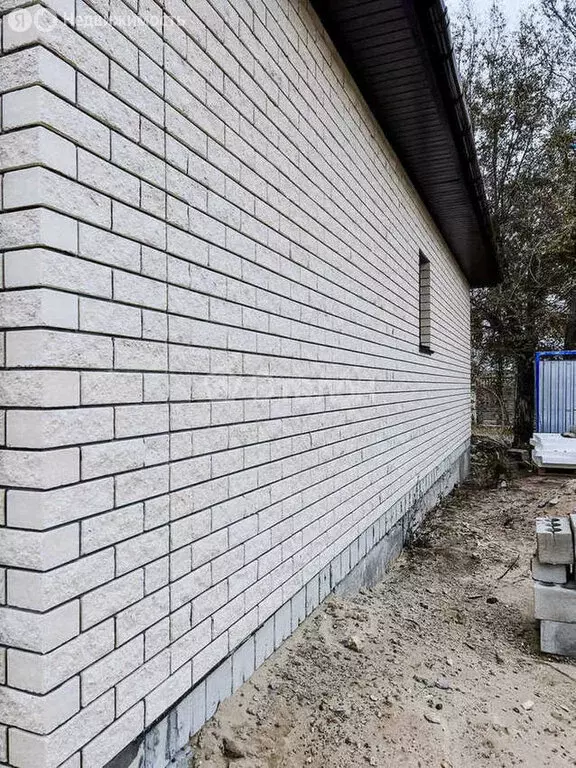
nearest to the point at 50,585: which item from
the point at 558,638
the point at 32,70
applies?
the point at 32,70

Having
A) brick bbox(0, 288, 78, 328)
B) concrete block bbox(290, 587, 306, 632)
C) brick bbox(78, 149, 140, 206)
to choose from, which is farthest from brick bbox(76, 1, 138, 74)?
concrete block bbox(290, 587, 306, 632)

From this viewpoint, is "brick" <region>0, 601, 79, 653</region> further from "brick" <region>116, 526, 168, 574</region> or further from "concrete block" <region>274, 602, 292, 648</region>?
"concrete block" <region>274, 602, 292, 648</region>

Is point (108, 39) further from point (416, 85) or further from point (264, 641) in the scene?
point (416, 85)

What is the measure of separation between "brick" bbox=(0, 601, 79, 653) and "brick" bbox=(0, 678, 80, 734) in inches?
5.2

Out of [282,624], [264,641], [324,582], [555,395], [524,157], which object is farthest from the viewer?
[524,157]

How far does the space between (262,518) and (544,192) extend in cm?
1358

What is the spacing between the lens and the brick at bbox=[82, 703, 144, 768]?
62.2 inches

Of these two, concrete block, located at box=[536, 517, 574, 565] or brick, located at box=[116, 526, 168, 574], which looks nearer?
Answer: brick, located at box=[116, 526, 168, 574]

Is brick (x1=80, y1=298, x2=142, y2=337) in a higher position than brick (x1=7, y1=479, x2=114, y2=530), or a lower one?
higher

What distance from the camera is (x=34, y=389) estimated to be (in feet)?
4.73

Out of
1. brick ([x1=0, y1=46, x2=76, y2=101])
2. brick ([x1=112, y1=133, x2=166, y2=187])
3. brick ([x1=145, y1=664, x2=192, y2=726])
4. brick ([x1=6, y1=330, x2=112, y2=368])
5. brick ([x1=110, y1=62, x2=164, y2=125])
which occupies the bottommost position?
brick ([x1=145, y1=664, x2=192, y2=726])

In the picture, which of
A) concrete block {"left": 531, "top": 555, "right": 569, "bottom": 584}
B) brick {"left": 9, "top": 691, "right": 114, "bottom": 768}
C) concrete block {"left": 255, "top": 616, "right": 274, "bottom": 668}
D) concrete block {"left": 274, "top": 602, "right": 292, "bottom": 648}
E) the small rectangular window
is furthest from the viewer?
the small rectangular window

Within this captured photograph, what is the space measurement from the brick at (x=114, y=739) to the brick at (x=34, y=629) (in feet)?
1.25

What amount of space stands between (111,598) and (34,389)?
707 mm
